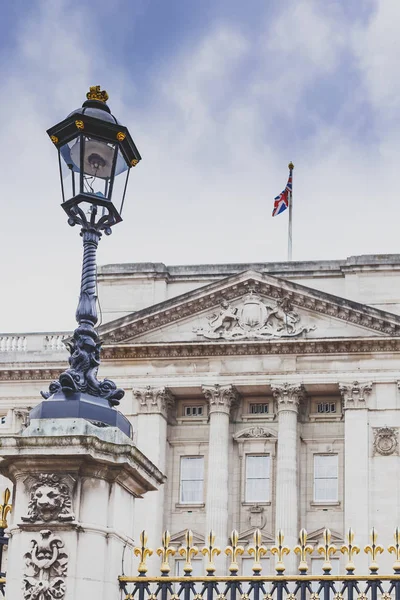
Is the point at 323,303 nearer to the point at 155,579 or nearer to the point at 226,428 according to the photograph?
the point at 226,428

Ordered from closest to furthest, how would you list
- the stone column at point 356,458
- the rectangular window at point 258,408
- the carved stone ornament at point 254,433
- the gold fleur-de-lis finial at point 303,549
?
the gold fleur-de-lis finial at point 303,549 → the stone column at point 356,458 → the carved stone ornament at point 254,433 → the rectangular window at point 258,408

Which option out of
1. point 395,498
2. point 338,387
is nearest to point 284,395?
point 338,387

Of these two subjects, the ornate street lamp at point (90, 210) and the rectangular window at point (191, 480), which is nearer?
the ornate street lamp at point (90, 210)

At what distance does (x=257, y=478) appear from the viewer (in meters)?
54.2

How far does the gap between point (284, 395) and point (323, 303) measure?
4505 millimetres

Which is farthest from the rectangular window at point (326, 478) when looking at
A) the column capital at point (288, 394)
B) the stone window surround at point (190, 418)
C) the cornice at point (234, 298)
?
the cornice at point (234, 298)

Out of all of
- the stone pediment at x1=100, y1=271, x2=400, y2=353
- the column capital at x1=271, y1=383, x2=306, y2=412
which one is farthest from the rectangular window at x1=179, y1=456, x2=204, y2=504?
the stone pediment at x1=100, y1=271, x2=400, y2=353

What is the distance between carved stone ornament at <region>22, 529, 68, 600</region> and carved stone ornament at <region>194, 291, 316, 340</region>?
43937 millimetres

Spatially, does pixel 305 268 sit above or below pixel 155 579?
above

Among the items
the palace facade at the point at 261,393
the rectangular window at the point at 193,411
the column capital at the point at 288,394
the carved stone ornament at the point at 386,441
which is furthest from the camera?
the rectangular window at the point at 193,411

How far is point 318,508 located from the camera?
5294 centimetres

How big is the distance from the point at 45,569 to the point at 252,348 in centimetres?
4410

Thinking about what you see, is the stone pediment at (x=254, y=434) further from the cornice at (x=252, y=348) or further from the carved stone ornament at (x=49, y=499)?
the carved stone ornament at (x=49, y=499)

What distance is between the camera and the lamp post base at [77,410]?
10.8m
